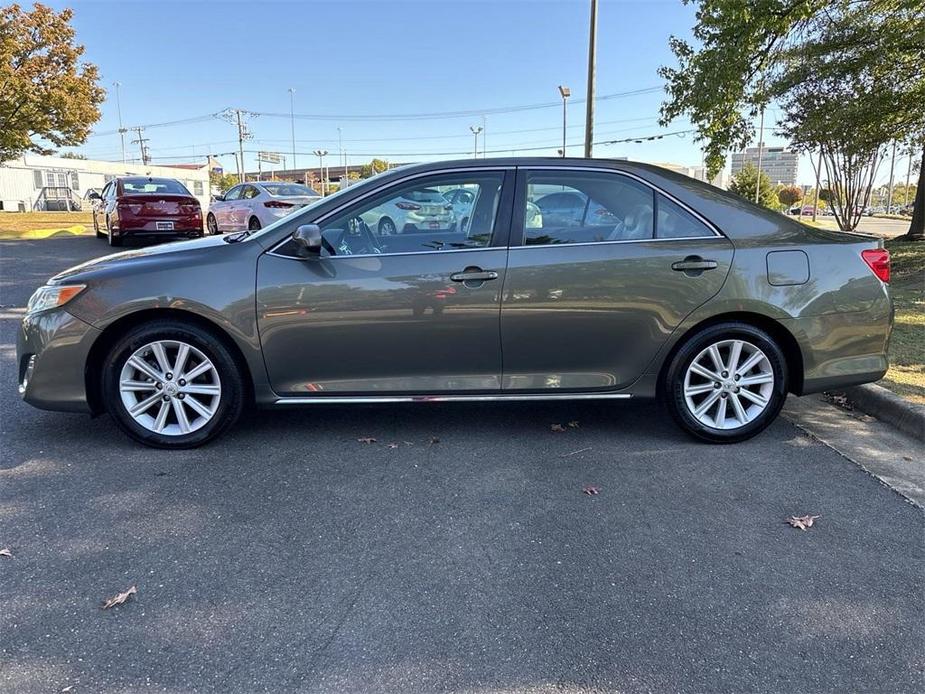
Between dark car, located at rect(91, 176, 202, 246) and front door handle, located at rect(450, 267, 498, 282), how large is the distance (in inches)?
464

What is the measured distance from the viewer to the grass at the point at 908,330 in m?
4.98

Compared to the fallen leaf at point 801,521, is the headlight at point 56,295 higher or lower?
higher

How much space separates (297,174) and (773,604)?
133m

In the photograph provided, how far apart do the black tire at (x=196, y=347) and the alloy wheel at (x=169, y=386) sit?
0.02m

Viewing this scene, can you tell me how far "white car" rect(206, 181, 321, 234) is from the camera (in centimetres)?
1397

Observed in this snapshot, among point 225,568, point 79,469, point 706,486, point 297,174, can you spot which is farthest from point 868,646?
point 297,174

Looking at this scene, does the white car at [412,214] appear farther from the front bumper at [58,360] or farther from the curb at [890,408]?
the curb at [890,408]

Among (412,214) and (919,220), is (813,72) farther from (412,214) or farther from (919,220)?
(412,214)

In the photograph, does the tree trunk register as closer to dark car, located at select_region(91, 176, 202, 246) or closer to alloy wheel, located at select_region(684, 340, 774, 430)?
alloy wheel, located at select_region(684, 340, 774, 430)

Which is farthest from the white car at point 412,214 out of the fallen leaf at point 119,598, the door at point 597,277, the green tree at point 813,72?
the green tree at point 813,72

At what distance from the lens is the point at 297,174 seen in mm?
126875

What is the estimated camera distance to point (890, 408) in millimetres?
4535

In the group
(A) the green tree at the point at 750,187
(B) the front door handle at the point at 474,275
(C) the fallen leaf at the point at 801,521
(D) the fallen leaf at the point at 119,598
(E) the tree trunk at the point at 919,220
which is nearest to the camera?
(D) the fallen leaf at the point at 119,598

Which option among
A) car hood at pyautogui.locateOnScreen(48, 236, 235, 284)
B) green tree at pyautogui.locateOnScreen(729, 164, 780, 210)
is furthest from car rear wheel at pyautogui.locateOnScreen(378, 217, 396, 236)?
green tree at pyautogui.locateOnScreen(729, 164, 780, 210)
